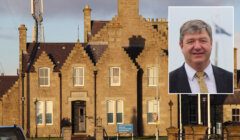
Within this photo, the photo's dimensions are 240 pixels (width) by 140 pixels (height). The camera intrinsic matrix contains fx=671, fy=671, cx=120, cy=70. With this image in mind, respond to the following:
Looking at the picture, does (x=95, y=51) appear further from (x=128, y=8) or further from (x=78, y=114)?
(x=78, y=114)

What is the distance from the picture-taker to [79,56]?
59.0 meters

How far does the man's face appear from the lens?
163ft

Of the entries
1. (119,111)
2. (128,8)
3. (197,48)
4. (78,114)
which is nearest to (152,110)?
(119,111)

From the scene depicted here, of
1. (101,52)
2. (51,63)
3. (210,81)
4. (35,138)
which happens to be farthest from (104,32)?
(210,81)

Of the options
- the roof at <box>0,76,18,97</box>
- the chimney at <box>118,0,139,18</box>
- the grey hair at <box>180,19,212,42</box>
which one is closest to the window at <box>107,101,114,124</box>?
the chimney at <box>118,0,139,18</box>

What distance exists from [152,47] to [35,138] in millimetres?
12943

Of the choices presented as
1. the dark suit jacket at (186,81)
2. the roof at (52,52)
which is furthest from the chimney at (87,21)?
the dark suit jacket at (186,81)

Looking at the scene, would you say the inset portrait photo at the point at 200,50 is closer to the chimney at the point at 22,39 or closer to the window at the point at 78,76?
the window at the point at 78,76

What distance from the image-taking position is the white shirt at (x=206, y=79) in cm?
4959

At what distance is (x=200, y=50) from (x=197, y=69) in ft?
4.70

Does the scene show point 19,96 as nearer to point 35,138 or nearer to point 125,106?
point 35,138

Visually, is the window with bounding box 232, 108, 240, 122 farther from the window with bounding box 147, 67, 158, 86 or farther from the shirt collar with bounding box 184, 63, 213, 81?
the shirt collar with bounding box 184, 63, 213, 81

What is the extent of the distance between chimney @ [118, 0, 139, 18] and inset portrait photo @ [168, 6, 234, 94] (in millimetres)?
12506

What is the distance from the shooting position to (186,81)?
4997 centimetres
